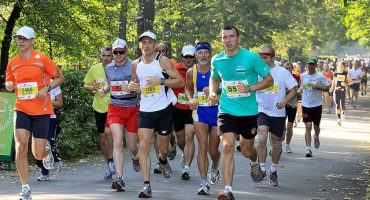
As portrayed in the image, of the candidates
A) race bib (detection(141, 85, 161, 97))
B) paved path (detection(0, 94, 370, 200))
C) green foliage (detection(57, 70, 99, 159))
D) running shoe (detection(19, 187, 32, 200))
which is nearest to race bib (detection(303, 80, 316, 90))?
paved path (detection(0, 94, 370, 200))

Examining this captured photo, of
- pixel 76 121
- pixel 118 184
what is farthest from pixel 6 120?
pixel 118 184

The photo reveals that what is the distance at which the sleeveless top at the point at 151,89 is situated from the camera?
11312 mm

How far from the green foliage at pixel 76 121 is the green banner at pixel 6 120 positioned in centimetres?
177

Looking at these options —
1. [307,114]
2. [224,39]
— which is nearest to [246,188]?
[224,39]

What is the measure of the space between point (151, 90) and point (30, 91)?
5.26 feet

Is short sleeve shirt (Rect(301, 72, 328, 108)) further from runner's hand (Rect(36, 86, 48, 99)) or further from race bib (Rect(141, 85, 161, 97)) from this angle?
runner's hand (Rect(36, 86, 48, 99))

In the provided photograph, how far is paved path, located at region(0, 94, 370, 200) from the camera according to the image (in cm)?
1136

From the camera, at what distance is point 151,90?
1131 centimetres

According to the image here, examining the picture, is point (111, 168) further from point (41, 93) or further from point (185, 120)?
point (41, 93)

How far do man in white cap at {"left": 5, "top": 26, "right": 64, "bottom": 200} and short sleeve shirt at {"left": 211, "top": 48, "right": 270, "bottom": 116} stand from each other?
202 cm

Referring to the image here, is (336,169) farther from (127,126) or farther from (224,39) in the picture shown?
(224,39)

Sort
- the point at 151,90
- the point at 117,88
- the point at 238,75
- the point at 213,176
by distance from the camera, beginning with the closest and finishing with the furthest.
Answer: the point at 238,75 → the point at 151,90 → the point at 117,88 → the point at 213,176

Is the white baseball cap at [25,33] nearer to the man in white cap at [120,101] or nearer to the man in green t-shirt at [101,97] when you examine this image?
the man in white cap at [120,101]

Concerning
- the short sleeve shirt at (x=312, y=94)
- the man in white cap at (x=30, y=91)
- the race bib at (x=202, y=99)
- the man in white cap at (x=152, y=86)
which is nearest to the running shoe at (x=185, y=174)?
the race bib at (x=202, y=99)
